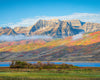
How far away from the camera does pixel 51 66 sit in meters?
94.6

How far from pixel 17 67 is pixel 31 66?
5.87 m

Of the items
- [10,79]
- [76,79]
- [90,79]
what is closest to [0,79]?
[10,79]

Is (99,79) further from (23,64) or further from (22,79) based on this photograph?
(23,64)

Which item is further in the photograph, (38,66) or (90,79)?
(38,66)

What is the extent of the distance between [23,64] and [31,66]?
5.09 metres

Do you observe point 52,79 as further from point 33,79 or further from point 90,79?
point 90,79

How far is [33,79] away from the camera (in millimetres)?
52906

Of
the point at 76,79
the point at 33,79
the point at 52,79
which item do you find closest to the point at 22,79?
the point at 33,79

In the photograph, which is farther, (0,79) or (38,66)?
(38,66)

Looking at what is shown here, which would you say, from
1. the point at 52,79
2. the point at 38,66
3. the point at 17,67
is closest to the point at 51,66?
the point at 38,66

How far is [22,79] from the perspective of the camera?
173ft

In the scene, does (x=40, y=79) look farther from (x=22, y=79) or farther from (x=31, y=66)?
(x=31, y=66)

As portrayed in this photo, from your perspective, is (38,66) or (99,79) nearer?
(99,79)

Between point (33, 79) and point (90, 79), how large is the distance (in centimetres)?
1351
